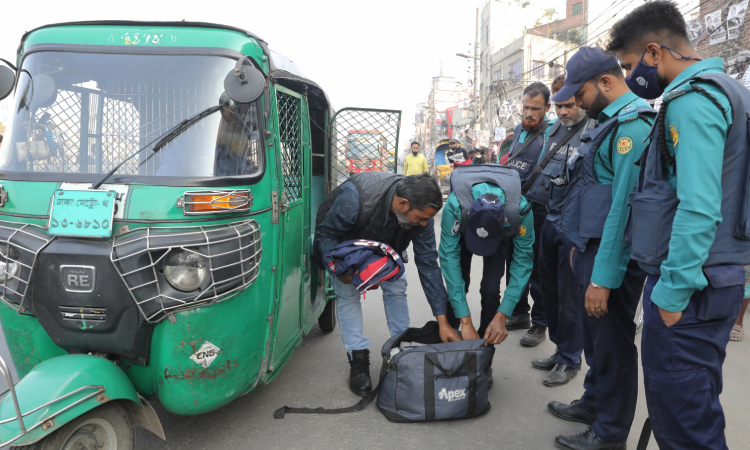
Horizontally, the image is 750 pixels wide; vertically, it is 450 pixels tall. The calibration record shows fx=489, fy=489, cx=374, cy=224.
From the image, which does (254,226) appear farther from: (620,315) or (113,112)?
(620,315)

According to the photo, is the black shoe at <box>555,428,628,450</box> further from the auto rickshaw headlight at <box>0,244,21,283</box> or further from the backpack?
the auto rickshaw headlight at <box>0,244,21,283</box>

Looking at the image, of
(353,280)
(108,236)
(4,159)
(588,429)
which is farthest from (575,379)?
(4,159)

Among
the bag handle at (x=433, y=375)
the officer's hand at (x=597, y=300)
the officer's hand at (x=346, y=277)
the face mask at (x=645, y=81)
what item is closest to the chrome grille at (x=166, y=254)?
the officer's hand at (x=346, y=277)

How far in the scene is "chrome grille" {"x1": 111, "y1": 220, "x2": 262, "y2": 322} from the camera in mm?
2092

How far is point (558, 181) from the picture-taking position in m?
2.94

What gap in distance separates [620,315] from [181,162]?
2.25 meters

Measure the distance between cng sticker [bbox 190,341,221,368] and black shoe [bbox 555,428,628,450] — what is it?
187 cm

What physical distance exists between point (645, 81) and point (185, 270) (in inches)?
84.0

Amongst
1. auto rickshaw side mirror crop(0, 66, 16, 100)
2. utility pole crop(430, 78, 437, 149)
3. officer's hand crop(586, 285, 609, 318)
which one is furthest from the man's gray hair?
utility pole crop(430, 78, 437, 149)

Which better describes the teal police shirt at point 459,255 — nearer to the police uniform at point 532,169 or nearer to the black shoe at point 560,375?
the black shoe at point 560,375

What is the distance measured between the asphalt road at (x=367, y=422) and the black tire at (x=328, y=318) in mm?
638

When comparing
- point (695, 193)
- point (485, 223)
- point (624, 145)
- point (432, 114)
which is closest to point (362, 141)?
point (485, 223)

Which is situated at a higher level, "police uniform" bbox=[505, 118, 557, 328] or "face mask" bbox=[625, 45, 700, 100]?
"face mask" bbox=[625, 45, 700, 100]

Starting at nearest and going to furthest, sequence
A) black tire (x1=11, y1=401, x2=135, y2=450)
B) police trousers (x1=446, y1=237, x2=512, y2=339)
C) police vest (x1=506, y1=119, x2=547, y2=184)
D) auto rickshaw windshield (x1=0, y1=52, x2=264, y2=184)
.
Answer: black tire (x1=11, y1=401, x2=135, y2=450), auto rickshaw windshield (x1=0, y1=52, x2=264, y2=184), police trousers (x1=446, y1=237, x2=512, y2=339), police vest (x1=506, y1=119, x2=547, y2=184)
